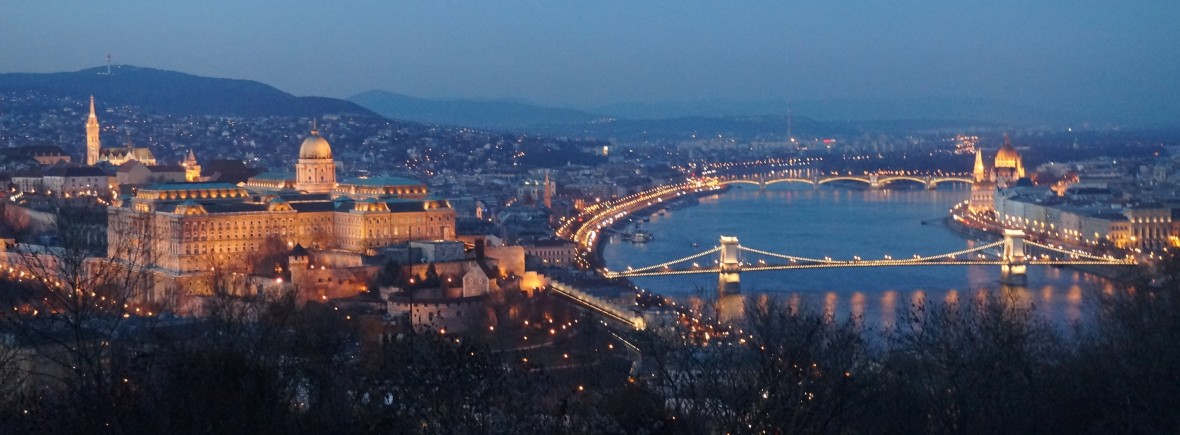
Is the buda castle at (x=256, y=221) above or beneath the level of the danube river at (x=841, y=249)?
above

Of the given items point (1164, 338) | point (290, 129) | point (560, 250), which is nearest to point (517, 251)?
point (560, 250)

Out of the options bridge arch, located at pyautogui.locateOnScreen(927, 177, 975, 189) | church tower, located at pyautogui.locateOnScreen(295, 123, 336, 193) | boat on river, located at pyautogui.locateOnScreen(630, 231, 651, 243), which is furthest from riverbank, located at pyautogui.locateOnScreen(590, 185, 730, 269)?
bridge arch, located at pyautogui.locateOnScreen(927, 177, 975, 189)

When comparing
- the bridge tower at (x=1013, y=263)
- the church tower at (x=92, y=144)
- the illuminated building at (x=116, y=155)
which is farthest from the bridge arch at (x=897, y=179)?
the bridge tower at (x=1013, y=263)

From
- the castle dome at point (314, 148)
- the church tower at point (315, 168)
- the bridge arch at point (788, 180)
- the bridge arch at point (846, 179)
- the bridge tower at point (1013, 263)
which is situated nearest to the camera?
the bridge tower at point (1013, 263)

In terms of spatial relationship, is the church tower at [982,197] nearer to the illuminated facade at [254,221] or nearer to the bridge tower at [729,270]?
the bridge tower at [729,270]

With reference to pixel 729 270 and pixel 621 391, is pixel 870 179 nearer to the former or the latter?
pixel 729 270

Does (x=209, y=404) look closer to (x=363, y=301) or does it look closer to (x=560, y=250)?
(x=363, y=301)

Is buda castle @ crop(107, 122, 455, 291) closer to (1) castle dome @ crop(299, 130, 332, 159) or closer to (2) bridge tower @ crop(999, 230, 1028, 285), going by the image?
(1) castle dome @ crop(299, 130, 332, 159)
